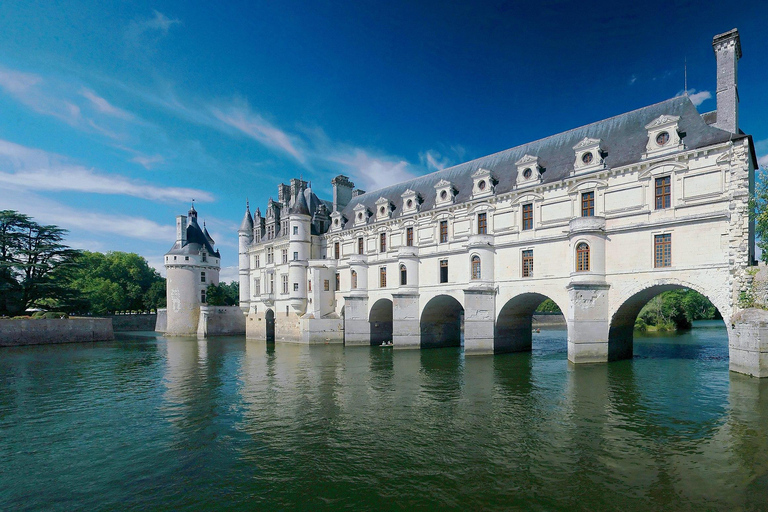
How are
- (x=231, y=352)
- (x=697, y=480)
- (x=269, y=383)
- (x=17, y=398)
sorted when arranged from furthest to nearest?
(x=231, y=352) < (x=269, y=383) < (x=17, y=398) < (x=697, y=480)

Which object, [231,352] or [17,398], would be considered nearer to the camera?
[17,398]

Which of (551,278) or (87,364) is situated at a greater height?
(551,278)

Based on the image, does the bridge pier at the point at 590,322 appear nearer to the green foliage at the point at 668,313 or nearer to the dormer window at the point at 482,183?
the dormer window at the point at 482,183

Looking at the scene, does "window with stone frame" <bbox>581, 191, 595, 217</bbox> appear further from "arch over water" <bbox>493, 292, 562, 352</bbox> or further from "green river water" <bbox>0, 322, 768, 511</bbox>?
"green river water" <bbox>0, 322, 768, 511</bbox>

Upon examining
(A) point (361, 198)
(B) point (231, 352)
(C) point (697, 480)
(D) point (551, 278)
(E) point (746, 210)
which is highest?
(A) point (361, 198)

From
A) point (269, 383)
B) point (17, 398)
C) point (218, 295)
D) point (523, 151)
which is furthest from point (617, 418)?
point (218, 295)

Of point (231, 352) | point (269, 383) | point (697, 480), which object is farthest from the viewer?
point (231, 352)

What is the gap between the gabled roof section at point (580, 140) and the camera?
22.7 m

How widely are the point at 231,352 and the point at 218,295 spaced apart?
80.4ft

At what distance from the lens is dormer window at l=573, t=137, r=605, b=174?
1000 inches

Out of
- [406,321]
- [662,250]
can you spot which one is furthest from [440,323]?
[662,250]

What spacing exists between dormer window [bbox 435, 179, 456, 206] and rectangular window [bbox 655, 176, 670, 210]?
1449cm

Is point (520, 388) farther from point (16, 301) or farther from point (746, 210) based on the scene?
point (16, 301)

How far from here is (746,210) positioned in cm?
1994
